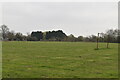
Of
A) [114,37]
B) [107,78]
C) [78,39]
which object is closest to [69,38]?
[78,39]

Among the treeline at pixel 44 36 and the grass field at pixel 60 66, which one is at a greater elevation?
the treeline at pixel 44 36

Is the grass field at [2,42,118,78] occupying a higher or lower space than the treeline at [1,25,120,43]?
lower

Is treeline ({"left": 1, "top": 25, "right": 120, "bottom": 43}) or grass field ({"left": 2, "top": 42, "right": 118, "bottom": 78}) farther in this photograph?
treeline ({"left": 1, "top": 25, "right": 120, "bottom": 43})

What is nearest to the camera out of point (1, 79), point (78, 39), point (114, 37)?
point (1, 79)

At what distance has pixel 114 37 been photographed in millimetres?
64500

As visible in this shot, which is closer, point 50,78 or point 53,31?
point 50,78

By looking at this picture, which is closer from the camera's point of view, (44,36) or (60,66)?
(60,66)

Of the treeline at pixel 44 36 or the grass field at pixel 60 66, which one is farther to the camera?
the treeline at pixel 44 36

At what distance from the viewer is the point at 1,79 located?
7.05m

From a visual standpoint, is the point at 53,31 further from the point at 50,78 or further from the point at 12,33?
the point at 50,78

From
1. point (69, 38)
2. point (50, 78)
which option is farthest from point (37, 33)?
point (50, 78)

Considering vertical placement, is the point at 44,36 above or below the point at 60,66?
A: above

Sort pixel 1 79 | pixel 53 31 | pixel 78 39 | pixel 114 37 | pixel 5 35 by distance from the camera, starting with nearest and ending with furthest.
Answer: pixel 1 79, pixel 114 37, pixel 5 35, pixel 78 39, pixel 53 31

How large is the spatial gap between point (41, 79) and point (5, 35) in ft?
258
